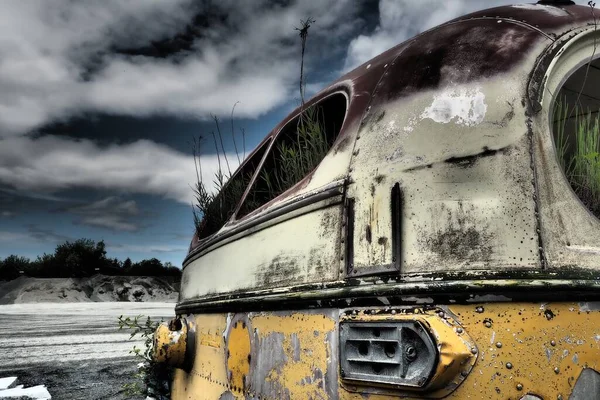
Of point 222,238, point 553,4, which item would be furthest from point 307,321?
point 553,4

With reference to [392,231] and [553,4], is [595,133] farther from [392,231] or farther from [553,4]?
[392,231]

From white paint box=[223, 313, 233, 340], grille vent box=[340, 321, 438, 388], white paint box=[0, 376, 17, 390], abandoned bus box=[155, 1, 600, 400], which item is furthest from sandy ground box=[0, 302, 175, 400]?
grille vent box=[340, 321, 438, 388]

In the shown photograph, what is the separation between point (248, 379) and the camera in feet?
6.41

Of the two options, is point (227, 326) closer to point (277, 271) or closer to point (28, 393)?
point (277, 271)

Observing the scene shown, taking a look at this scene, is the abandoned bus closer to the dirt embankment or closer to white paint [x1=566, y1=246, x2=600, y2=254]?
white paint [x1=566, y1=246, x2=600, y2=254]

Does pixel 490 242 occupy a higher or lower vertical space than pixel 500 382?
higher

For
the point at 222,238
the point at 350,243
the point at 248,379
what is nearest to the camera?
the point at 350,243

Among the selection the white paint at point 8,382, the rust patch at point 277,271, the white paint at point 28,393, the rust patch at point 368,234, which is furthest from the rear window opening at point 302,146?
the white paint at point 8,382

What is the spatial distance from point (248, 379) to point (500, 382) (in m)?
1.09

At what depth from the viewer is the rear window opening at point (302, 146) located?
207 centimetres

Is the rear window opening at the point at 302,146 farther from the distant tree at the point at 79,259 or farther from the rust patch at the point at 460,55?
the distant tree at the point at 79,259

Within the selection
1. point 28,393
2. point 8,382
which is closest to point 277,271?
point 28,393

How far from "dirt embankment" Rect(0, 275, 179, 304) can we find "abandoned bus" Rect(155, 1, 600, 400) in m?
37.0

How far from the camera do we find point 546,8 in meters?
1.65
